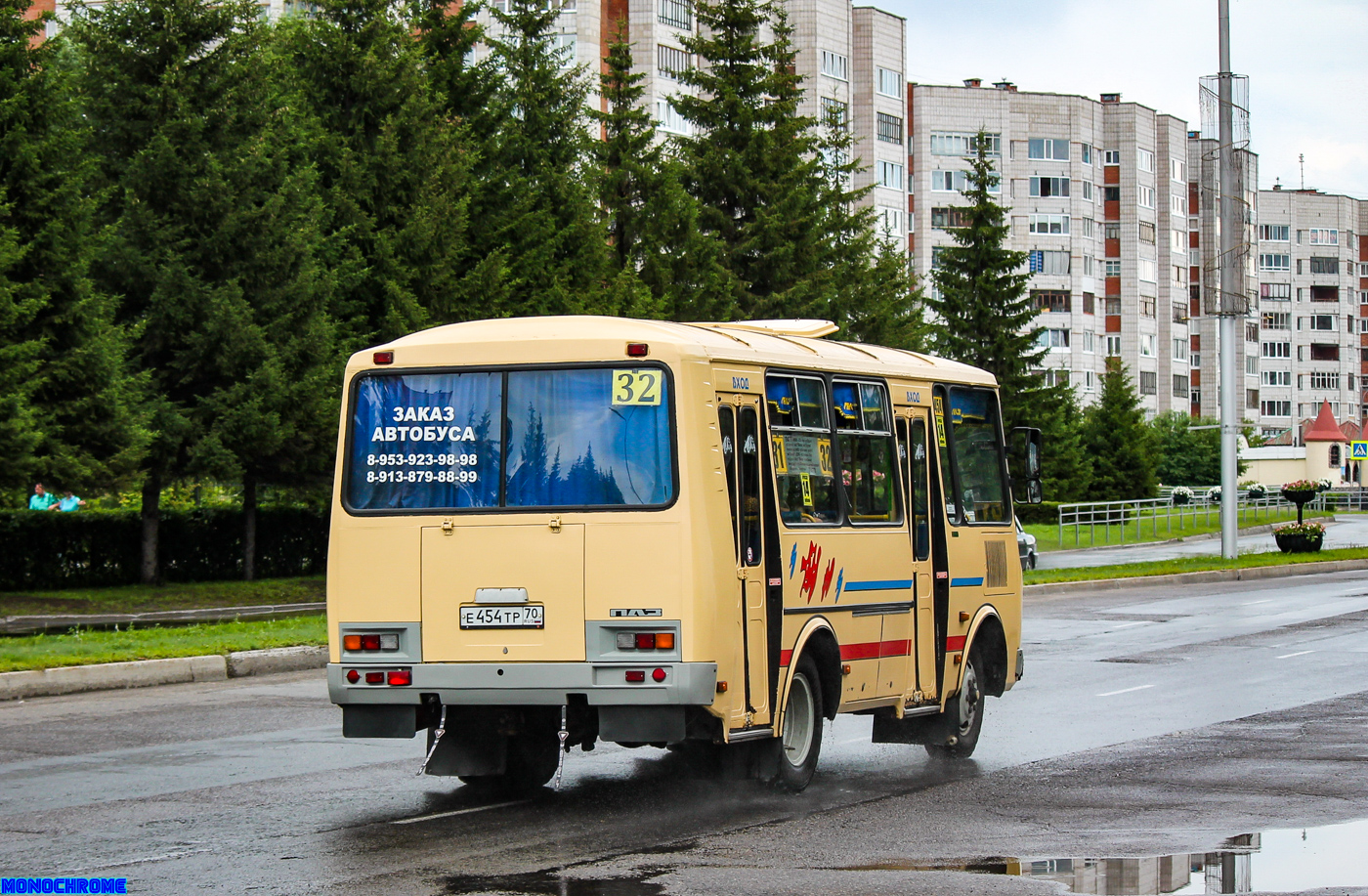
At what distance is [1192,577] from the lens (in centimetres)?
3634

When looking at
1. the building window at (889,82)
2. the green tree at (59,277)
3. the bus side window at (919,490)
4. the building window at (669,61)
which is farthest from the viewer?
the building window at (889,82)

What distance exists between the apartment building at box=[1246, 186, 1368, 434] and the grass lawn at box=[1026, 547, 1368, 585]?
10772 cm

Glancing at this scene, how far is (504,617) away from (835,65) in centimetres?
7941

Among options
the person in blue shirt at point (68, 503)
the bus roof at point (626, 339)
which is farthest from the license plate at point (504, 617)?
the person in blue shirt at point (68, 503)

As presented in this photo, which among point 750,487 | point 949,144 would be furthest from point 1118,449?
point 750,487

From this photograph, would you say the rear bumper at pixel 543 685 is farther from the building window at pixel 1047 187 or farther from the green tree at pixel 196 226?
the building window at pixel 1047 187

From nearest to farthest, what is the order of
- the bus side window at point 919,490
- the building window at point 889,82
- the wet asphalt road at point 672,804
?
the wet asphalt road at point 672,804, the bus side window at point 919,490, the building window at point 889,82

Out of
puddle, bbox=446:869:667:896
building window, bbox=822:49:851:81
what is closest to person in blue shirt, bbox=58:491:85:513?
puddle, bbox=446:869:667:896

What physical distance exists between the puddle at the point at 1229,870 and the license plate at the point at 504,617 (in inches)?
114

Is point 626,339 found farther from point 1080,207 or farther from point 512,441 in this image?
point 1080,207

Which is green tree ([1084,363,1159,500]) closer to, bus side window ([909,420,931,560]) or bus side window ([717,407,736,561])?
bus side window ([909,420,931,560])

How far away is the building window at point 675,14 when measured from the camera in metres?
74.9

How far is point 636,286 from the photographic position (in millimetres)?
44562

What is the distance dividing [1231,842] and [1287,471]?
122m
